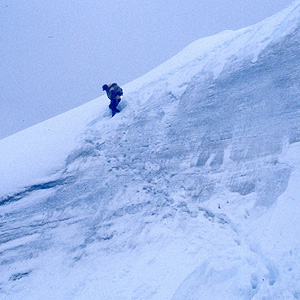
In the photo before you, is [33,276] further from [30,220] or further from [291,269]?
[291,269]

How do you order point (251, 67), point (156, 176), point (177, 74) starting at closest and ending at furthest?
point (156, 176)
point (251, 67)
point (177, 74)

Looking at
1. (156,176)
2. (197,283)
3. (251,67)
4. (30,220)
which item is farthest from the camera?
(251,67)

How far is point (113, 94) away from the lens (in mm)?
10844

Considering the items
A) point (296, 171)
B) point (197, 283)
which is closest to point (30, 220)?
point (197, 283)

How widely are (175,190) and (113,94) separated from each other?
4.92 meters

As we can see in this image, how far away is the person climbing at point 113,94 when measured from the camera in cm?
1078

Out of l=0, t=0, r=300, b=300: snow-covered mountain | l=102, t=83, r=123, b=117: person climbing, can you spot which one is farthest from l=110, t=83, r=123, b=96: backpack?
l=0, t=0, r=300, b=300: snow-covered mountain

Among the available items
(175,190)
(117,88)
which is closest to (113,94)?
(117,88)

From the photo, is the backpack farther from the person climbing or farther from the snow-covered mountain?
the snow-covered mountain

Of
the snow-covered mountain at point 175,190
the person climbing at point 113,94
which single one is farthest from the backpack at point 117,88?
the snow-covered mountain at point 175,190

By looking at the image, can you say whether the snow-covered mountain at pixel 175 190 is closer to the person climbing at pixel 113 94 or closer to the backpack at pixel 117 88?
the person climbing at pixel 113 94

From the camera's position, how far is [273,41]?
9719 millimetres

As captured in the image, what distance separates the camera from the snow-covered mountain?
19.2 feet

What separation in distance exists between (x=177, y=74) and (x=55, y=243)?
8008 millimetres
